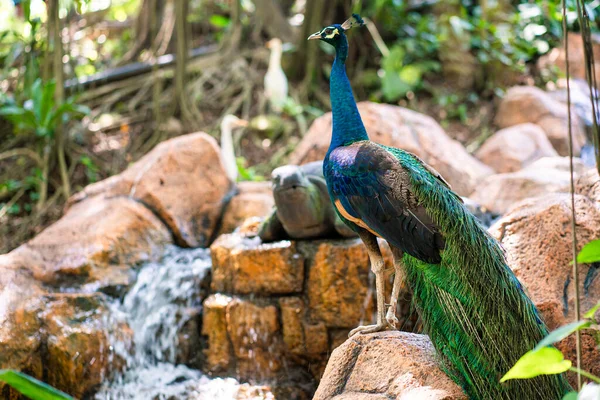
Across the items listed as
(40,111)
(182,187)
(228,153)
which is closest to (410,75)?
(228,153)

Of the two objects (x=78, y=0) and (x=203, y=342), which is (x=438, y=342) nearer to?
(x=203, y=342)

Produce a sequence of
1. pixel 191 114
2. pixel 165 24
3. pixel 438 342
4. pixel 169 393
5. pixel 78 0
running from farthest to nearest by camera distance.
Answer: pixel 165 24 → pixel 191 114 → pixel 78 0 → pixel 169 393 → pixel 438 342

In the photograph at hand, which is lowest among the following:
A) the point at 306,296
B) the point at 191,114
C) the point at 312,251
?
the point at 306,296

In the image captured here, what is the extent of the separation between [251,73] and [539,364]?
28.0ft

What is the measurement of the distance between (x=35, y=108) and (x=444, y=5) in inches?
248

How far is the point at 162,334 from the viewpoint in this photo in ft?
16.5

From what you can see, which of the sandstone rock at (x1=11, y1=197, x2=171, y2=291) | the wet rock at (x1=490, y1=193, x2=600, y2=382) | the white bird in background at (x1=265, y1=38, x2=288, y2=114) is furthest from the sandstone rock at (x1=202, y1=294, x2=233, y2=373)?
the white bird in background at (x1=265, y1=38, x2=288, y2=114)

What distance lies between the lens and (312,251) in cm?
462

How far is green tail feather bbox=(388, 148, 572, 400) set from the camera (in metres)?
2.78

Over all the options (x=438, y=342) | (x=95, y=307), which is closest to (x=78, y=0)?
(x=95, y=307)

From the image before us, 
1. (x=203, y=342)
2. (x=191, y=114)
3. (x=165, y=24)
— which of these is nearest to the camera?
(x=203, y=342)

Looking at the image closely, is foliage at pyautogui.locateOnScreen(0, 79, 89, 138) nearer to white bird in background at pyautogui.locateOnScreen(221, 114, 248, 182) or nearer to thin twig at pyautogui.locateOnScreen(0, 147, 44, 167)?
thin twig at pyautogui.locateOnScreen(0, 147, 44, 167)

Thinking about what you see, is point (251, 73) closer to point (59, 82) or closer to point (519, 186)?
point (59, 82)

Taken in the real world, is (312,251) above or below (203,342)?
above
